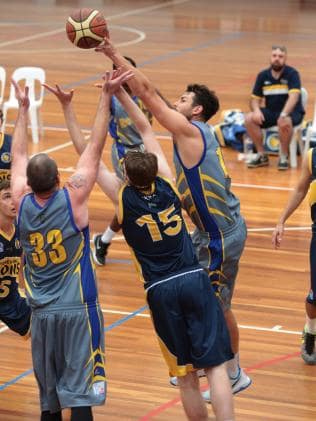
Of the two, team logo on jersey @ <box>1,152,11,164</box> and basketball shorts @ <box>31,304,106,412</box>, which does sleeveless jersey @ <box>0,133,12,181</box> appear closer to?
team logo on jersey @ <box>1,152,11,164</box>

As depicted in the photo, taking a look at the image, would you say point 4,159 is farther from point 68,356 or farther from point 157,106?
point 68,356

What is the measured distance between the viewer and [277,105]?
14.9 meters

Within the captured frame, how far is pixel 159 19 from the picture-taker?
2847 centimetres

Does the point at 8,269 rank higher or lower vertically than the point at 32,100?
higher

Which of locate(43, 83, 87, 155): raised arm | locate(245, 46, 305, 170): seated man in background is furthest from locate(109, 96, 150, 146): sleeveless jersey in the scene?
locate(245, 46, 305, 170): seated man in background

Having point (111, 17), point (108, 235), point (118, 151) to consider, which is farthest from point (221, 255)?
point (111, 17)

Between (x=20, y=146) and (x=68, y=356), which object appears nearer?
(x=68, y=356)

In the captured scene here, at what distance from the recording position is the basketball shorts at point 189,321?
652cm

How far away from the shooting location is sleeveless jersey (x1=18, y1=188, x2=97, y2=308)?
632 centimetres

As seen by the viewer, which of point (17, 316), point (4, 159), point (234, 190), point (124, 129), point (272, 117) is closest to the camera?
point (17, 316)

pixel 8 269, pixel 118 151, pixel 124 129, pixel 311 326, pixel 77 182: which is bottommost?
pixel 311 326

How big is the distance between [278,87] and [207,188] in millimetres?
7880

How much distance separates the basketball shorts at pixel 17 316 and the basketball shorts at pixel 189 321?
1.49m

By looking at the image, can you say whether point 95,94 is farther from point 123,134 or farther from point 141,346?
point 141,346
